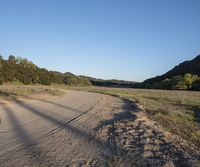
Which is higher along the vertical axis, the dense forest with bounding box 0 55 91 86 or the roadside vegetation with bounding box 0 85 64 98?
the dense forest with bounding box 0 55 91 86

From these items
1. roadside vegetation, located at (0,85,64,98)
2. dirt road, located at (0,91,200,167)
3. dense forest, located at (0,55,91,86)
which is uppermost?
dense forest, located at (0,55,91,86)

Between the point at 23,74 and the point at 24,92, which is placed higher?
the point at 23,74

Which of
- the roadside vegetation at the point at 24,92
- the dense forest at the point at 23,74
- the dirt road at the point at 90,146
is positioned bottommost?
the dirt road at the point at 90,146

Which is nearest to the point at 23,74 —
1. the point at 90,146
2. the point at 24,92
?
the point at 24,92

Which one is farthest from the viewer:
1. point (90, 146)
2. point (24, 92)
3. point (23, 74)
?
point (23, 74)

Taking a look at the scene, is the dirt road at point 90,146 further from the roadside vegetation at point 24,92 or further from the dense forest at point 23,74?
the dense forest at point 23,74

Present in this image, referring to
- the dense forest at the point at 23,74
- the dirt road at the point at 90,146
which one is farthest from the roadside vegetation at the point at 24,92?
the dense forest at the point at 23,74

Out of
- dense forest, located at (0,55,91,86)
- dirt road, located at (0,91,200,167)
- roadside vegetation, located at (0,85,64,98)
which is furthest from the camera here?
dense forest, located at (0,55,91,86)

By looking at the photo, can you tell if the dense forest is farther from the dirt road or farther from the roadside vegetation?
the dirt road

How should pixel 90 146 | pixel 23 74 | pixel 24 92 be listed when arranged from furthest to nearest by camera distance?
pixel 23 74
pixel 24 92
pixel 90 146

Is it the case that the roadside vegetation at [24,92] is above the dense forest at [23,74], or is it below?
below

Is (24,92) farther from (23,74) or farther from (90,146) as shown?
(23,74)

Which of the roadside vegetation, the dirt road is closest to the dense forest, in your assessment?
→ the roadside vegetation

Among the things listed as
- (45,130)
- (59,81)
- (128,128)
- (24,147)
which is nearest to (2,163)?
(24,147)
